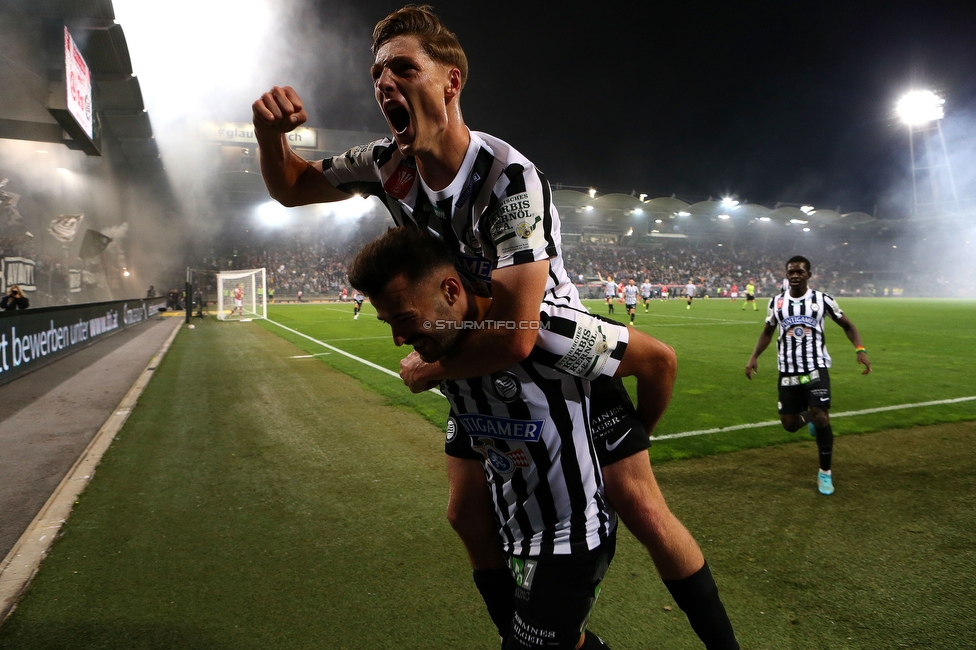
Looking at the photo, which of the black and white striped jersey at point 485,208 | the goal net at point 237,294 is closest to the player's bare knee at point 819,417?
the black and white striped jersey at point 485,208

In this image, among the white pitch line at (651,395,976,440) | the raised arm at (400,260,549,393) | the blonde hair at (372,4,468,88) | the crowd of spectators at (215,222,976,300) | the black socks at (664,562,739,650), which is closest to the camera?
the raised arm at (400,260,549,393)

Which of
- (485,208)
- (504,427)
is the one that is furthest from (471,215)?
(504,427)

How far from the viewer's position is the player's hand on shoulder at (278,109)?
194cm

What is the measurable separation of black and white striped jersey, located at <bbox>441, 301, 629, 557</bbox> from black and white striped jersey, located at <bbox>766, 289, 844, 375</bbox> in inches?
190

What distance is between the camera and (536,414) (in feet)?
5.93

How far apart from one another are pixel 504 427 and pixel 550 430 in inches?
5.8

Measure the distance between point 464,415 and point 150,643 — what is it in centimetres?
225

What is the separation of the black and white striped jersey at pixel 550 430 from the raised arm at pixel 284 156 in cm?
111

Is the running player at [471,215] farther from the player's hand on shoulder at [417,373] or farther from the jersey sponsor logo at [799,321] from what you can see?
the jersey sponsor logo at [799,321]

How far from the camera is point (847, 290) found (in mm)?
72500

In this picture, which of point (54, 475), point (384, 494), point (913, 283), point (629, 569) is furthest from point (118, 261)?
point (913, 283)

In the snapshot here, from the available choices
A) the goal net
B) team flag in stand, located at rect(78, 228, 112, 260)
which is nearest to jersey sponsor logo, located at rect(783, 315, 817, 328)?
the goal net

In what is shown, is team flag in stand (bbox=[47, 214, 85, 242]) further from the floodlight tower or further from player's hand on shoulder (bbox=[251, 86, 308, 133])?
the floodlight tower

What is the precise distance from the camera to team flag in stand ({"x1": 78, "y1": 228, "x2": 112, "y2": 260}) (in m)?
28.0
